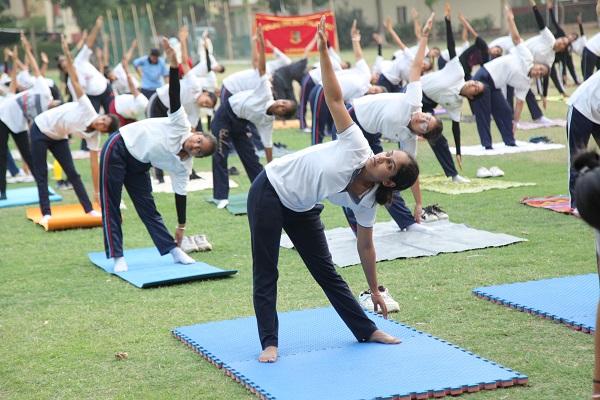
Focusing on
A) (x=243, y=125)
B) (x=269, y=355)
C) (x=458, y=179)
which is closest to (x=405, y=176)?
(x=269, y=355)

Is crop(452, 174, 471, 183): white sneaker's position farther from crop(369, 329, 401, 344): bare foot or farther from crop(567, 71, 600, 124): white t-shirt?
crop(369, 329, 401, 344): bare foot

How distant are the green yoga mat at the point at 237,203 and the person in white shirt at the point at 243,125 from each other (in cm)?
13

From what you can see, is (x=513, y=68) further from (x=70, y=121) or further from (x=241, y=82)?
(x=70, y=121)

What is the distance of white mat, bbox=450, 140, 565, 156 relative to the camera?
13922 mm

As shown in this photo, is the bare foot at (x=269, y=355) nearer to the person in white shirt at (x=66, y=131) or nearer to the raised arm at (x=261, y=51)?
the person in white shirt at (x=66, y=131)

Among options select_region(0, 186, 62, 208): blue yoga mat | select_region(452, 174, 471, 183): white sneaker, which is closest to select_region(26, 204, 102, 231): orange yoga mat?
select_region(0, 186, 62, 208): blue yoga mat

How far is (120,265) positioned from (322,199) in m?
3.44

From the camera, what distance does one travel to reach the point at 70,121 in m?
9.78

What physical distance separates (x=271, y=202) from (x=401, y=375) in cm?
113

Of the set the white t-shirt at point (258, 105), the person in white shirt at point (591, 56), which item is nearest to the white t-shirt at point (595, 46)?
the person in white shirt at point (591, 56)

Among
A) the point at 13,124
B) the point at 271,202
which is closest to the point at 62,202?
the point at 13,124

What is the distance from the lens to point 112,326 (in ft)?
20.9

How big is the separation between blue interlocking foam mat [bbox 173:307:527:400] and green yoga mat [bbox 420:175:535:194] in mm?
5377

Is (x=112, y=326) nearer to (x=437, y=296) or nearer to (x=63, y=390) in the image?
(x=63, y=390)
